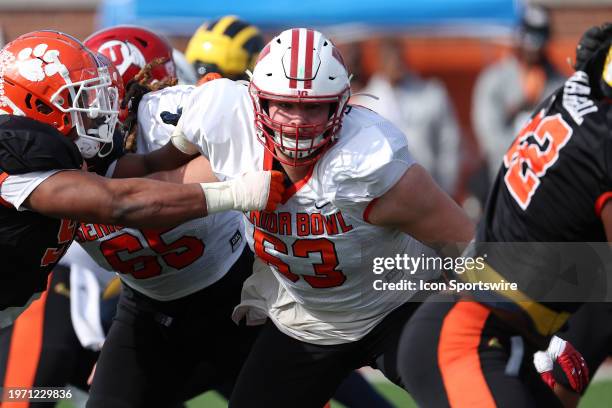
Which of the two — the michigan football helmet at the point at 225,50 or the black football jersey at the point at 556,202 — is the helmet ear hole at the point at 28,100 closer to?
the black football jersey at the point at 556,202

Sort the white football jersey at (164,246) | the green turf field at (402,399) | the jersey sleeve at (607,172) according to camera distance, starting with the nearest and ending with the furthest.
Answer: the jersey sleeve at (607,172) < the white football jersey at (164,246) < the green turf field at (402,399)

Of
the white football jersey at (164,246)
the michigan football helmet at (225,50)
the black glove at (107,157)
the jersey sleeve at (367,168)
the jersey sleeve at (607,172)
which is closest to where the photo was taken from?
the jersey sleeve at (607,172)

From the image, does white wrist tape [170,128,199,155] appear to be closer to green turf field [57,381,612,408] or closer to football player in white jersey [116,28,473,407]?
football player in white jersey [116,28,473,407]

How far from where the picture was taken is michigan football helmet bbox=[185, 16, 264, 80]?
20.4 ft

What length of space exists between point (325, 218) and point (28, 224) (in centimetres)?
100

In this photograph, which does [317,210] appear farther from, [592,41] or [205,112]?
[592,41]

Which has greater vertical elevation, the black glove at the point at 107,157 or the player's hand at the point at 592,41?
the player's hand at the point at 592,41

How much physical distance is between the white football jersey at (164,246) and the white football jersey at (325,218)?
1.11 feet

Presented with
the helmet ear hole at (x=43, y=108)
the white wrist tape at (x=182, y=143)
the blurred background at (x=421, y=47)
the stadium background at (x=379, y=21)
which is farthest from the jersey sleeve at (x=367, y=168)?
the stadium background at (x=379, y=21)

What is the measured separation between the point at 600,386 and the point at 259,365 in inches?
125

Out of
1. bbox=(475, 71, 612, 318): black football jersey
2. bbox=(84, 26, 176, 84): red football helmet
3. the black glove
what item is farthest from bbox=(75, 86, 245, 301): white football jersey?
bbox=(475, 71, 612, 318): black football jersey

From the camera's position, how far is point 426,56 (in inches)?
380

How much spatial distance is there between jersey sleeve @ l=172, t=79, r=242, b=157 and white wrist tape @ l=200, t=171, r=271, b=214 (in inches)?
8.0

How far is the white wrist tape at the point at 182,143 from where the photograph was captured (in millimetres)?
3830
